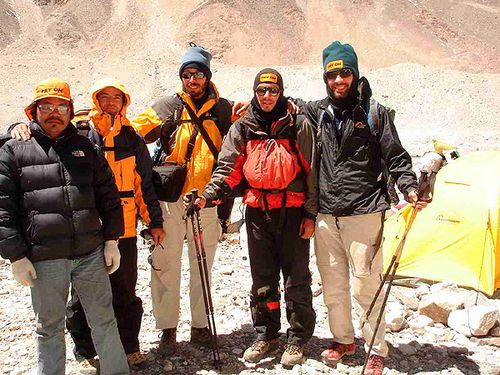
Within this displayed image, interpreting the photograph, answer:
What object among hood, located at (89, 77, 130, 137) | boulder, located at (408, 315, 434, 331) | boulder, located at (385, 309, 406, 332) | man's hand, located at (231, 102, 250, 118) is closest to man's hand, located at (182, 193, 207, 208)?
hood, located at (89, 77, 130, 137)

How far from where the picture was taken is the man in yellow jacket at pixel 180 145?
4.98 meters

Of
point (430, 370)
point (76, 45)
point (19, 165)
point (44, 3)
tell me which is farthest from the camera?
point (44, 3)

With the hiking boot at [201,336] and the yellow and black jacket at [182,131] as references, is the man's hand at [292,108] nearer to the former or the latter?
the yellow and black jacket at [182,131]

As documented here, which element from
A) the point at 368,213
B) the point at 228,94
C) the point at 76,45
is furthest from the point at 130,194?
the point at 76,45

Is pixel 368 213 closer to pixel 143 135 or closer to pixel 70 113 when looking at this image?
pixel 143 135

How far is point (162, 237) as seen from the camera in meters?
4.80

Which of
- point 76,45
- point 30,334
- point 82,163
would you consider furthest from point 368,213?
point 76,45

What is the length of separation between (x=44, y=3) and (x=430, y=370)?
65016 mm

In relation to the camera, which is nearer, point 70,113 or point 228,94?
point 70,113

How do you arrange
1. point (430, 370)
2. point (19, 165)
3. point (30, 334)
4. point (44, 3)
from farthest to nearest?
1. point (44, 3)
2. point (30, 334)
3. point (430, 370)
4. point (19, 165)

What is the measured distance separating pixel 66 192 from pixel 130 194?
2.69 feet

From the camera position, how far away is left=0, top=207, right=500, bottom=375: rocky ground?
16.0 ft

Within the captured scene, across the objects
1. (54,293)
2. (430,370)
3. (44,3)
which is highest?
(44,3)

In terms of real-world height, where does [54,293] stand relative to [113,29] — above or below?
below
